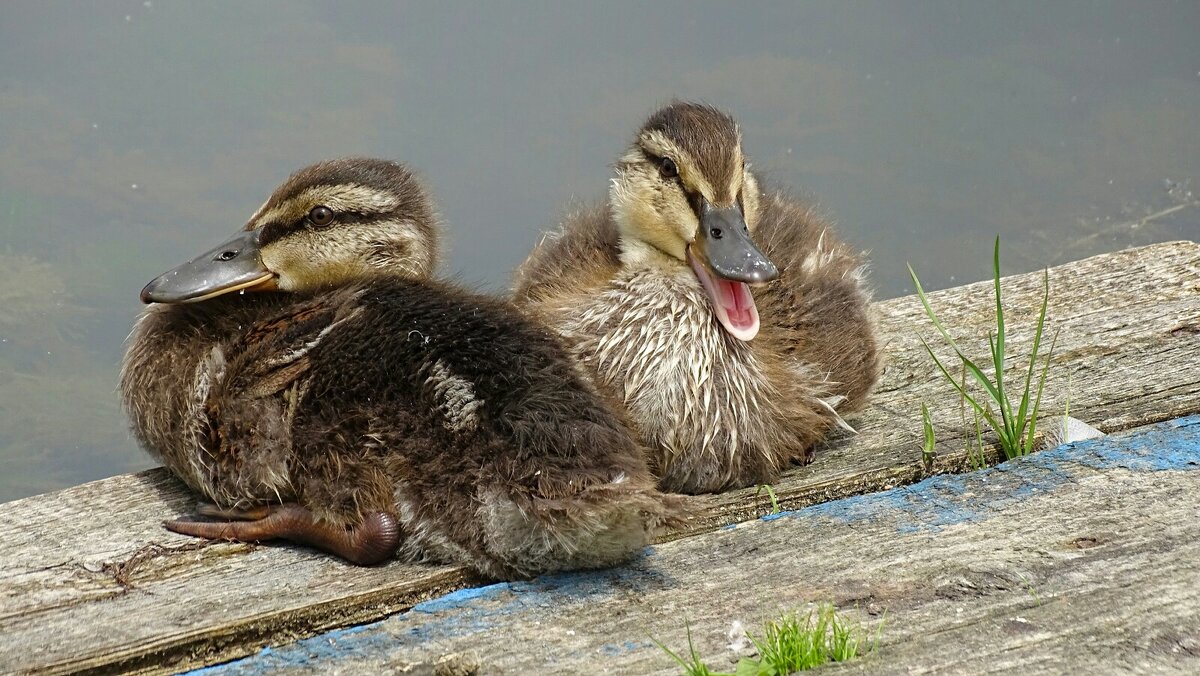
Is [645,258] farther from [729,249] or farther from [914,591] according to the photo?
[914,591]

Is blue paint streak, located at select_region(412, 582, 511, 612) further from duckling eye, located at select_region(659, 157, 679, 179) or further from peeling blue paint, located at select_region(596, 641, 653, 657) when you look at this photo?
duckling eye, located at select_region(659, 157, 679, 179)

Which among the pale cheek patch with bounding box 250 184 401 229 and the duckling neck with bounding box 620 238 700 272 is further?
the duckling neck with bounding box 620 238 700 272

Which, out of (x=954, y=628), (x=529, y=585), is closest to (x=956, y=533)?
(x=954, y=628)

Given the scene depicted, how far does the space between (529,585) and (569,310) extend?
1.10m

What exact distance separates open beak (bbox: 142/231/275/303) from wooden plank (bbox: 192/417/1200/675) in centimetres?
113

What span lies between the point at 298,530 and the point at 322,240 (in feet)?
3.03

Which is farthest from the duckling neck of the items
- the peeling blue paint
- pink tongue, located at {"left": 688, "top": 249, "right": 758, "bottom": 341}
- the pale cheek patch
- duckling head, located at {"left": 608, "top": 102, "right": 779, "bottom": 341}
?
the peeling blue paint

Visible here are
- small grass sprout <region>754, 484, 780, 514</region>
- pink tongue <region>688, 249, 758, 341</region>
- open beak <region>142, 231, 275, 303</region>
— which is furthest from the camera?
pink tongue <region>688, 249, 758, 341</region>

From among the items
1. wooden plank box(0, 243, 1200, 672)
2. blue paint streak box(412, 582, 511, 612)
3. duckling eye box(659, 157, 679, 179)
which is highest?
duckling eye box(659, 157, 679, 179)

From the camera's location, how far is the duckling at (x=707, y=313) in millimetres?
2883

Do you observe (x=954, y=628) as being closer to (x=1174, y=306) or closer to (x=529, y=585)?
(x=529, y=585)

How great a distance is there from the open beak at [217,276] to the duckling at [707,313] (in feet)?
2.56

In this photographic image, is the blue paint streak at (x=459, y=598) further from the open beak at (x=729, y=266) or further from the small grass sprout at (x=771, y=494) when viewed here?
the open beak at (x=729, y=266)

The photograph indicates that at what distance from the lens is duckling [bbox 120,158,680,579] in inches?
88.7
